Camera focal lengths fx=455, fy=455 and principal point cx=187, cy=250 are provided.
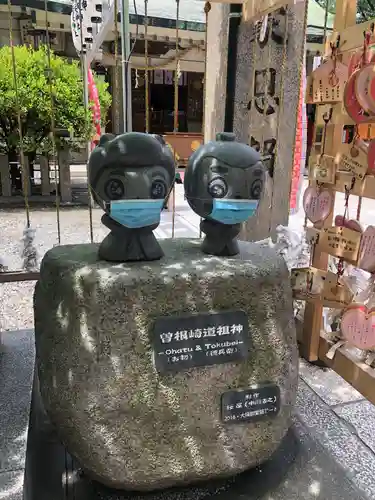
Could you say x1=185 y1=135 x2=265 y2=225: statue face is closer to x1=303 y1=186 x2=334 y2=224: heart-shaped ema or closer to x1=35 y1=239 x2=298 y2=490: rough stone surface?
x1=35 y1=239 x2=298 y2=490: rough stone surface

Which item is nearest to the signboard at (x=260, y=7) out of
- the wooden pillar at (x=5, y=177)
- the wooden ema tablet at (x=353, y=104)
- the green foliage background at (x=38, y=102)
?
the wooden ema tablet at (x=353, y=104)

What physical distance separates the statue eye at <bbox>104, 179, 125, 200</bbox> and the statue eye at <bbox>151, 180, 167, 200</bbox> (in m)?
0.09

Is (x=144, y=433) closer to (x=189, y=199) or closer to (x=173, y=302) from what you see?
(x=173, y=302)

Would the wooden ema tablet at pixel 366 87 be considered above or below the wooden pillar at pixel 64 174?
above

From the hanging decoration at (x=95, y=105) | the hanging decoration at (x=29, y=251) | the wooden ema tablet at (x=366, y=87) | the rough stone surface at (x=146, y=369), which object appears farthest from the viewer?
the hanging decoration at (x=95, y=105)

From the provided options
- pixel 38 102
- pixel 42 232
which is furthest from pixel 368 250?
pixel 38 102

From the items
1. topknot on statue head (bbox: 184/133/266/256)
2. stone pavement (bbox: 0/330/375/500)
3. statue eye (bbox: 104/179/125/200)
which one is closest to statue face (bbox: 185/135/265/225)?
topknot on statue head (bbox: 184/133/266/256)

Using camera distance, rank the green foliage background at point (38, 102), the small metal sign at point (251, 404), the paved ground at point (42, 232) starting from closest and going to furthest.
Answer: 1. the small metal sign at point (251, 404)
2. the paved ground at point (42, 232)
3. the green foliage background at point (38, 102)

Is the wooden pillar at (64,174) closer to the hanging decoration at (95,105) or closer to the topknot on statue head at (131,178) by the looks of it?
the hanging decoration at (95,105)

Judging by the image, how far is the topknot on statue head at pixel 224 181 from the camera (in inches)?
53.7

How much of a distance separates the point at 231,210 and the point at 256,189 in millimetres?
104

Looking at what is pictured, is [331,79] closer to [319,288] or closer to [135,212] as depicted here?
[319,288]

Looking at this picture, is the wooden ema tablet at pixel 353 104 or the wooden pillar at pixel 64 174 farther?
the wooden pillar at pixel 64 174

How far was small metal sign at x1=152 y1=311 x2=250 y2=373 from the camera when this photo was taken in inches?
50.4
